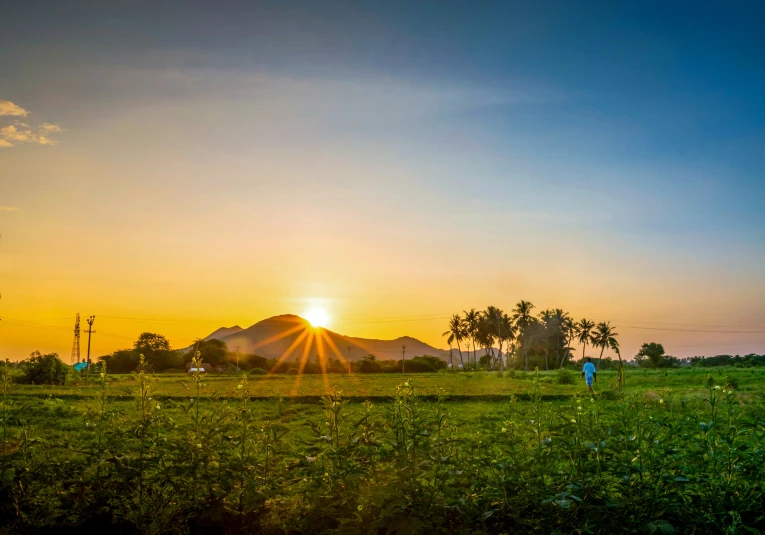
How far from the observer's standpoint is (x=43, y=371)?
4147 centimetres

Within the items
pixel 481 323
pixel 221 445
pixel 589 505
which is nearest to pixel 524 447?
pixel 589 505

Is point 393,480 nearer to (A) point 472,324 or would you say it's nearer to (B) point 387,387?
(B) point 387,387

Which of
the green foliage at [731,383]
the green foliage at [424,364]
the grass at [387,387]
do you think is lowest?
the green foliage at [424,364]

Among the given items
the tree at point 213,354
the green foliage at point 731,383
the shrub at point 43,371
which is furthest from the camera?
the tree at point 213,354

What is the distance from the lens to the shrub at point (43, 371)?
41.5 m

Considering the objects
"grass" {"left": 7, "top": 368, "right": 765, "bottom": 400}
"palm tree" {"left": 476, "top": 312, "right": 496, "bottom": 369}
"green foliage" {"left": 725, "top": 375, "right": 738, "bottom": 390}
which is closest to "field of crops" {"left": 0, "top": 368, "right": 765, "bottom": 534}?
"green foliage" {"left": 725, "top": 375, "right": 738, "bottom": 390}

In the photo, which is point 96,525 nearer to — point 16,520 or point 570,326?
point 16,520

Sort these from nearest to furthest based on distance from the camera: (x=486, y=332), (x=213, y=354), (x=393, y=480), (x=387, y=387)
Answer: (x=393, y=480)
(x=387, y=387)
(x=213, y=354)
(x=486, y=332)

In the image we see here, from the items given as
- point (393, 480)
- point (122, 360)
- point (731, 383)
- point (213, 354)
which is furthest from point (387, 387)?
point (213, 354)

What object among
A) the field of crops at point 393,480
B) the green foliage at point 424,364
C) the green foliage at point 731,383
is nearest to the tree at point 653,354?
the green foliage at point 424,364

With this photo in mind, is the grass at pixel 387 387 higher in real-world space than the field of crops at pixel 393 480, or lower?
lower

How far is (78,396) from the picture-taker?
28.7 meters

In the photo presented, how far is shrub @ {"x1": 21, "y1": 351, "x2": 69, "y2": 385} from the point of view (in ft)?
136

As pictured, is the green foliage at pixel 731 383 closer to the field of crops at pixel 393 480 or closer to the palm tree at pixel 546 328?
the field of crops at pixel 393 480
